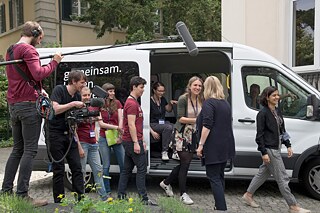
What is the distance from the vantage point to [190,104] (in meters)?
5.67

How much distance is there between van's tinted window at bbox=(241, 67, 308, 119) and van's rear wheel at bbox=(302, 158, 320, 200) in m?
0.76

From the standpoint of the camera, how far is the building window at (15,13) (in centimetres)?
1975

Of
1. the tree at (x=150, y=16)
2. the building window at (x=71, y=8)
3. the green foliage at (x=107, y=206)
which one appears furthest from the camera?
the building window at (x=71, y=8)

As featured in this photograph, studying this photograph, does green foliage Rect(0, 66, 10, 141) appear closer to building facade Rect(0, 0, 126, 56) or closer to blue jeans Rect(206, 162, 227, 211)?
building facade Rect(0, 0, 126, 56)

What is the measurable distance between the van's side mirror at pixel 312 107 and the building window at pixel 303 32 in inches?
166

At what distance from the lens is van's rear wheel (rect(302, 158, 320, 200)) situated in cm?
565

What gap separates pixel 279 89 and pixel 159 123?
7.61ft

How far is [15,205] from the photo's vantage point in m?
2.93

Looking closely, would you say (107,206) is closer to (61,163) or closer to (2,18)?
(61,163)

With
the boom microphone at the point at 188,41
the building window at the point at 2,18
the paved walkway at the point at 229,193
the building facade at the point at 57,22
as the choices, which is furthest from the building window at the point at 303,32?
the building window at the point at 2,18

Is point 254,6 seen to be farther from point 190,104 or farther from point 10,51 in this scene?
point 10,51

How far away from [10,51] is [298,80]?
4.20m

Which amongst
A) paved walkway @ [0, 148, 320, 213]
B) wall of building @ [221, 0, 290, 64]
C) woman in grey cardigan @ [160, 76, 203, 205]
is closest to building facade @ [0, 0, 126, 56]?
wall of building @ [221, 0, 290, 64]

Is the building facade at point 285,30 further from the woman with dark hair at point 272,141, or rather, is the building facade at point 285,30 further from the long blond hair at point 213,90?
the long blond hair at point 213,90
